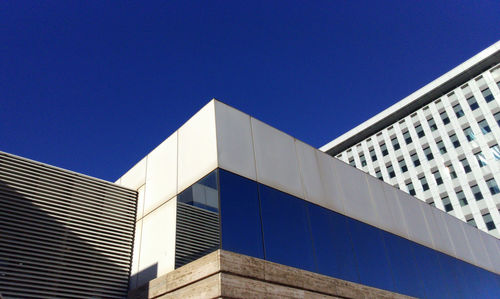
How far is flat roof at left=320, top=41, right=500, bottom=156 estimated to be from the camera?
53.6m

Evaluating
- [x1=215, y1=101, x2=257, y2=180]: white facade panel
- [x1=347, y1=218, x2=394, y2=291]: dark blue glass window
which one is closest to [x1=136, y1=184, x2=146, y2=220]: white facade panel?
[x1=215, y1=101, x2=257, y2=180]: white facade panel

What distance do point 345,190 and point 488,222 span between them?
41690 mm

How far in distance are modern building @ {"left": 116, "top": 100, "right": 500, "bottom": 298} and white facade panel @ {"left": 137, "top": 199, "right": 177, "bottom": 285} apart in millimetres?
35

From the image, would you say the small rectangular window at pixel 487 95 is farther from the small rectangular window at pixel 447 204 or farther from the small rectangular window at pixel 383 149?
the small rectangular window at pixel 383 149

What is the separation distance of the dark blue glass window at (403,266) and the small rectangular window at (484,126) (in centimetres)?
4296

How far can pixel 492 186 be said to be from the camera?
4866 centimetres

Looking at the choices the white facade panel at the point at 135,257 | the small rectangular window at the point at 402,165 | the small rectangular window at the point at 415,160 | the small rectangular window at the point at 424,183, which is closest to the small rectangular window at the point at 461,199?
the small rectangular window at the point at 424,183

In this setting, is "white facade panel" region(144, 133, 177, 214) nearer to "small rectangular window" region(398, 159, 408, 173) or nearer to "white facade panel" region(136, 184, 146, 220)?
"white facade panel" region(136, 184, 146, 220)

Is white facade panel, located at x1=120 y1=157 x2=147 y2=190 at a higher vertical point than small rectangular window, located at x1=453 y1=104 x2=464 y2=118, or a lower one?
lower

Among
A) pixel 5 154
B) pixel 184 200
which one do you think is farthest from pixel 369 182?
pixel 5 154

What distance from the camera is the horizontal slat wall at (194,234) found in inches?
400

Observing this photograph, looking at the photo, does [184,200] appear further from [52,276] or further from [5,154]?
[5,154]

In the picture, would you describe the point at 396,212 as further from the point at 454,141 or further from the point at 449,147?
the point at 454,141

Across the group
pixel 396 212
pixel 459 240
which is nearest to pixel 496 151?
pixel 459 240
